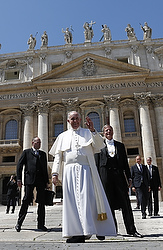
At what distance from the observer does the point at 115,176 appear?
516 cm

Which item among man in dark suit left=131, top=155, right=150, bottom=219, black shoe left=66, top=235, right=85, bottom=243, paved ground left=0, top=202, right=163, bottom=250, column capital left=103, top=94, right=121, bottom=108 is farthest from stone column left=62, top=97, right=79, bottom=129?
black shoe left=66, top=235, right=85, bottom=243

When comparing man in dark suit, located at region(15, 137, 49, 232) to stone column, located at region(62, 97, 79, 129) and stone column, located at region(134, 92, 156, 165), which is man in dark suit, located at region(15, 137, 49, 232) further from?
stone column, located at region(62, 97, 79, 129)

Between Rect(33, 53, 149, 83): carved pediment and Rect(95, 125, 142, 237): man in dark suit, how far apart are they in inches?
Result: 774

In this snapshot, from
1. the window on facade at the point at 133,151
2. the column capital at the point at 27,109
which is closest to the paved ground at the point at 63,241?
the window on facade at the point at 133,151

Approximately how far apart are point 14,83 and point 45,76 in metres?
3.48

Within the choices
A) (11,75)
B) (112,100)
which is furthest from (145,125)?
(11,75)

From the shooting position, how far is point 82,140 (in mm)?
4539

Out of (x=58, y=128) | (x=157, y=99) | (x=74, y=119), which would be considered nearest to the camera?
(x=74, y=119)

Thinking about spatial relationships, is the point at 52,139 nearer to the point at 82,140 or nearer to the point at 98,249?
the point at 82,140

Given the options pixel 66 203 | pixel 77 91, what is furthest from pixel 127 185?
pixel 77 91

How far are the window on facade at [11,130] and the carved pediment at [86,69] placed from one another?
4.92 metres

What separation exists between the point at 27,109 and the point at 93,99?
263 inches

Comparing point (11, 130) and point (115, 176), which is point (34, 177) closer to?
point (115, 176)

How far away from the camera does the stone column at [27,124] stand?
23297 millimetres
